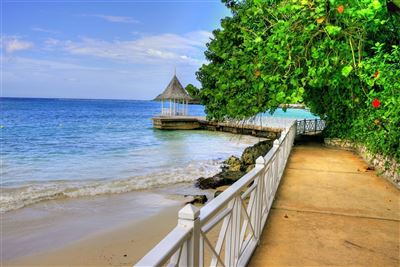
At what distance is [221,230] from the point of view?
3.48 meters

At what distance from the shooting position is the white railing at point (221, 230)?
2070mm

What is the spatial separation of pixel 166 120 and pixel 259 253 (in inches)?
1591

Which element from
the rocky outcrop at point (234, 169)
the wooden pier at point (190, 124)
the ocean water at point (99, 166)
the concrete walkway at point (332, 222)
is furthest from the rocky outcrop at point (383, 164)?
the wooden pier at point (190, 124)

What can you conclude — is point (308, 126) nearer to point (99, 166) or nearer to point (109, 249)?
point (99, 166)

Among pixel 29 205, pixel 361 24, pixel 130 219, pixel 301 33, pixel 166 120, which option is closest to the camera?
pixel 361 24

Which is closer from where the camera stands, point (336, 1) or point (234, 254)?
point (234, 254)

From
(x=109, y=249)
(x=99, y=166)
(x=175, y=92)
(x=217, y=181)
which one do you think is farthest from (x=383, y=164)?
(x=175, y=92)

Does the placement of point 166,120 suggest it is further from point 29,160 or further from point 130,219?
point 130,219

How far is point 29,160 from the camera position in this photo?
956 inches

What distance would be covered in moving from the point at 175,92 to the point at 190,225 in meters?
43.0

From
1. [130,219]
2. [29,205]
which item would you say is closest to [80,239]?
[130,219]

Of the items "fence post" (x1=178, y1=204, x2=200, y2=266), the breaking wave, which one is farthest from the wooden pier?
"fence post" (x1=178, y1=204, x2=200, y2=266)

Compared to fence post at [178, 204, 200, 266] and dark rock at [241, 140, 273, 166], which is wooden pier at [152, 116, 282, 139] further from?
fence post at [178, 204, 200, 266]

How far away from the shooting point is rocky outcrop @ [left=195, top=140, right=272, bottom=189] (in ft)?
49.3
